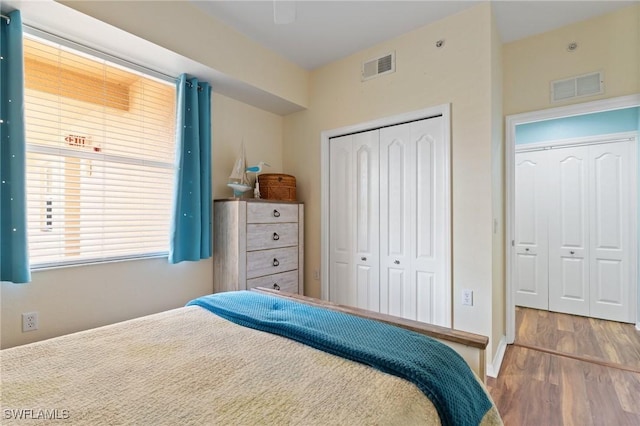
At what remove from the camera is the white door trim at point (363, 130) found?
2406 mm

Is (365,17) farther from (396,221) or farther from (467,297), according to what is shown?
(467,297)

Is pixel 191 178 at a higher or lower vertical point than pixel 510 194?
higher

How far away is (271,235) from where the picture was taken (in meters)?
2.86

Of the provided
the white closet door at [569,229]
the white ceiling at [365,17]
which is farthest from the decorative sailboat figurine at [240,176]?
the white closet door at [569,229]

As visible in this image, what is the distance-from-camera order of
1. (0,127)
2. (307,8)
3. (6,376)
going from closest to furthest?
(6,376) → (0,127) → (307,8)

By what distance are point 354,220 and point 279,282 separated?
3.10ft

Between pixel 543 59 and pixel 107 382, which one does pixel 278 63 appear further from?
pixel 107 382

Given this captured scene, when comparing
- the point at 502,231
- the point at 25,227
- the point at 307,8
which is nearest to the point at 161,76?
the point at 307,8

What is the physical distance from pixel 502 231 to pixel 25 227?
3406 millimetres

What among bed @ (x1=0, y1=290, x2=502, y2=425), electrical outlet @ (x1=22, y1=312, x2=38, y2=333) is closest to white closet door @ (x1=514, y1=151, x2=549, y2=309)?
bed @ (x1=0, y1=290, x2=502, y2=425)

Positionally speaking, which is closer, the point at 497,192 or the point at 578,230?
the point at 497,192

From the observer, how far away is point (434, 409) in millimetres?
845

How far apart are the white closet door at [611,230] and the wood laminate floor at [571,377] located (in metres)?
0.26

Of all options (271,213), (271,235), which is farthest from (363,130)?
(271,235)
